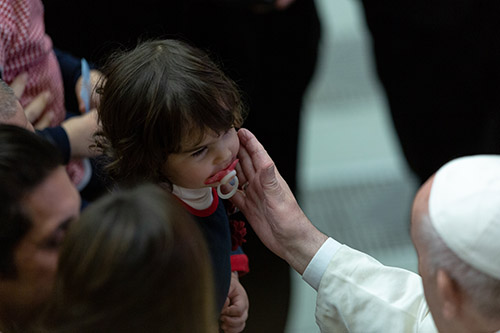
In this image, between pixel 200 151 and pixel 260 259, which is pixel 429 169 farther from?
pixel 200 151

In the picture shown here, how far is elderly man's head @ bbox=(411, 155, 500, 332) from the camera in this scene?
111cm

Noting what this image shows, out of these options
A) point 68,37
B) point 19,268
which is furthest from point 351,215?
point 19,268

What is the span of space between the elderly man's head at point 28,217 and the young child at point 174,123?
7.3 inches

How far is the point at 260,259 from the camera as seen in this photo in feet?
8.55

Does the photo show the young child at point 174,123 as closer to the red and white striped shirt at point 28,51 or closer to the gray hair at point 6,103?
the gray hair at point 6,103

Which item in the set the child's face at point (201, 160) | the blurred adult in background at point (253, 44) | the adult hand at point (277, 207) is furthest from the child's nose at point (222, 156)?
the blurred adult in background at point (253, 44)

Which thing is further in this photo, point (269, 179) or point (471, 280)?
point (269, 179)

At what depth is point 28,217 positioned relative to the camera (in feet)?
3.57

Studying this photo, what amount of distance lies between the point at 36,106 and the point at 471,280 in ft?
3.91

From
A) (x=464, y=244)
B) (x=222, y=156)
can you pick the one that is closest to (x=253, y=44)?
(x=222, y=156)

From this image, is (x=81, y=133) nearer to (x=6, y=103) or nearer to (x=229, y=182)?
(x=6, y=103)

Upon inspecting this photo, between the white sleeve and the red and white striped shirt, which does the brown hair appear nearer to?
the white sleeve

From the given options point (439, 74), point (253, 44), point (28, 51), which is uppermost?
point (28, 51)

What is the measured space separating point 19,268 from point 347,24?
12.1 ft
